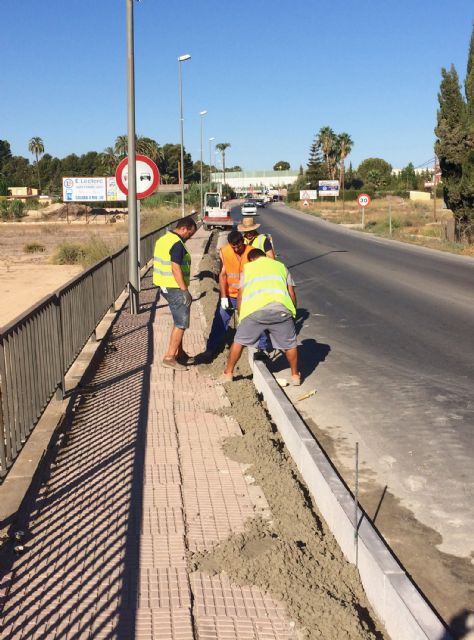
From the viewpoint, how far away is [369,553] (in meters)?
3.65

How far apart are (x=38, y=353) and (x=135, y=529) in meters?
2.13

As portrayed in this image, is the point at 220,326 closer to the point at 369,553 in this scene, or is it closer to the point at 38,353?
the point at 38,353

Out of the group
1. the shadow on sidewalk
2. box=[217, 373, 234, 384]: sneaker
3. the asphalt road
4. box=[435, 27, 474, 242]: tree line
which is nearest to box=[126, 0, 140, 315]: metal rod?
the asphalt road

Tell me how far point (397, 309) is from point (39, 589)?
10.8m

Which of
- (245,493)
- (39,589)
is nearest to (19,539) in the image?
(39,589)

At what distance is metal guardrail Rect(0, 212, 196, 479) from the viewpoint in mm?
4891

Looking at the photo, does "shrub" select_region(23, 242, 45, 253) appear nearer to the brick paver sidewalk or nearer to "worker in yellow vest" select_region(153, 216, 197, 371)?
"worker in yellow vest" select_region(153, 216, 197, 371)

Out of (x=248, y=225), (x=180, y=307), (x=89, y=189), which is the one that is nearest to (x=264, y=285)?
(x=180, y=307)

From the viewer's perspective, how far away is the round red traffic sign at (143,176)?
12.7 m

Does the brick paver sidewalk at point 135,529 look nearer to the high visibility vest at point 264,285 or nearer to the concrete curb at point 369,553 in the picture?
the concrete curb at point 369,553

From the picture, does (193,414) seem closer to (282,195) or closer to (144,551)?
(144,551)

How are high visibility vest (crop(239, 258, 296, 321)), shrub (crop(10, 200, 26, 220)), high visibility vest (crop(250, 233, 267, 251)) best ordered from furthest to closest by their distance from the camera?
shrub (crop(10, 200, 26, 220)) < high visibility vest (crop(250, 233, 267, 251)) < high visibility vest (crop(239, 258, 296, 321))

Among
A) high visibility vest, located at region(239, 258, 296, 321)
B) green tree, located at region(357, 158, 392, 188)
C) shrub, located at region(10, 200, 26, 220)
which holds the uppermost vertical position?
green tree, located at region(357, 158, 392, 188)

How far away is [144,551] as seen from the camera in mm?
4070
